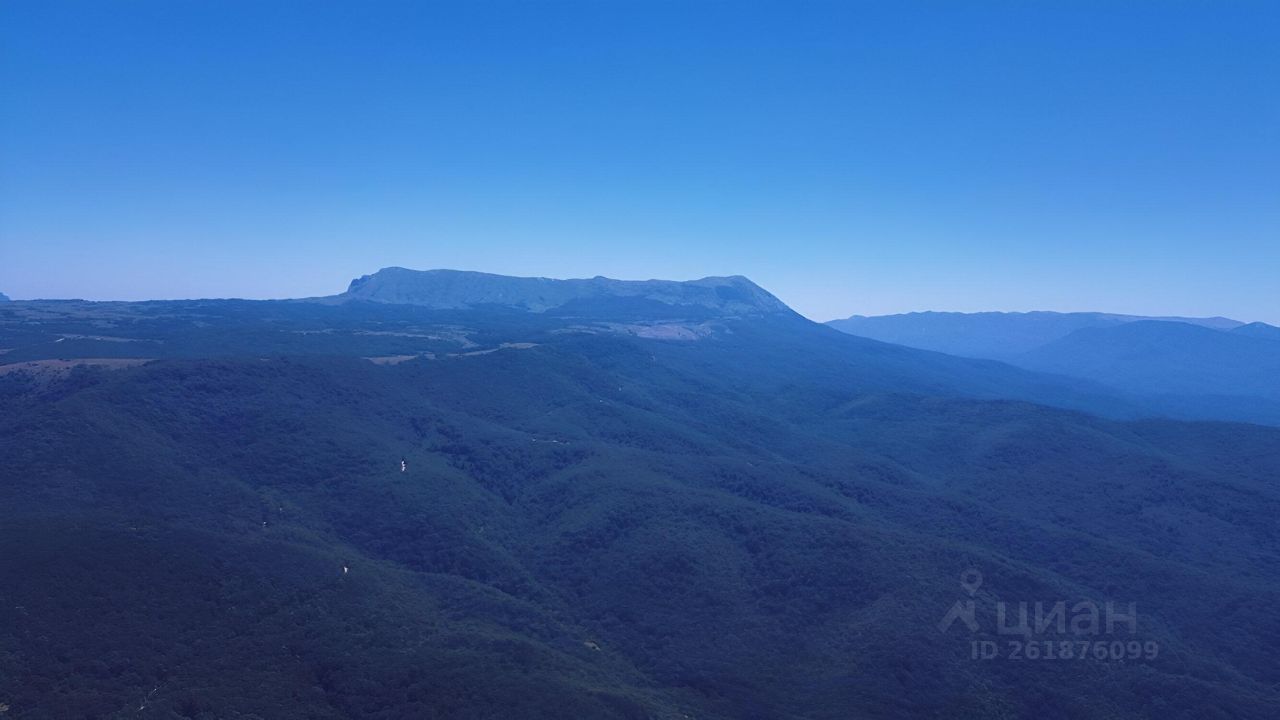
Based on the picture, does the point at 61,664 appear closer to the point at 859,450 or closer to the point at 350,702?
the point at 350,702

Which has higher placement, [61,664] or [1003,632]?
[61,664]

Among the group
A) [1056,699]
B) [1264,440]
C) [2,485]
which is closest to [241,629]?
[2,485]

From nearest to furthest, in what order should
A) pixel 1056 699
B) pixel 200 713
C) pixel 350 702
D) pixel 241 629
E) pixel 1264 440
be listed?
pixel 200 713, pixel 350 702, pixel 241 629, pixel 1056 699, pixel 1264 440

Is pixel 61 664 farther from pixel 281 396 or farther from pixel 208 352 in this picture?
pixel 208 352

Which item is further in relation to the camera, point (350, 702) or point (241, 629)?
point (241, 629)

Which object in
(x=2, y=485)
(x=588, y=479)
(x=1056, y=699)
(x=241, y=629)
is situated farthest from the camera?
(x=588, y=479)

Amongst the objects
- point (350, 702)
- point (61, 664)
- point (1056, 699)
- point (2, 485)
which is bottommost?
point (1056, 699)
